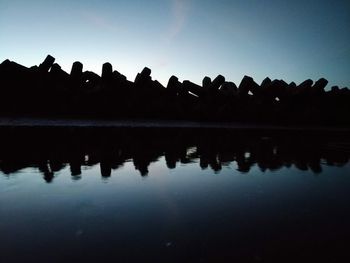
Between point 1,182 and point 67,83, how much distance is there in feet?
22.0

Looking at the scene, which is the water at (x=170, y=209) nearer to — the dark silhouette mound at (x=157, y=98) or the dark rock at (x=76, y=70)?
the dark silhouette mound at (x=157, y=98)

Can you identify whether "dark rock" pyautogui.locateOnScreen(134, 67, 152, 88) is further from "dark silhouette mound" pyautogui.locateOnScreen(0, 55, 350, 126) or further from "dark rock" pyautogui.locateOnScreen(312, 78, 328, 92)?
"dark rock" pyautogui.locateOnScreen(312, 78, 328, 92)

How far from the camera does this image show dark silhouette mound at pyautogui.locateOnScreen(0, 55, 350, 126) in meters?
8.34

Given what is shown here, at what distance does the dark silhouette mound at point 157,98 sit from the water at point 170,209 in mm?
4920

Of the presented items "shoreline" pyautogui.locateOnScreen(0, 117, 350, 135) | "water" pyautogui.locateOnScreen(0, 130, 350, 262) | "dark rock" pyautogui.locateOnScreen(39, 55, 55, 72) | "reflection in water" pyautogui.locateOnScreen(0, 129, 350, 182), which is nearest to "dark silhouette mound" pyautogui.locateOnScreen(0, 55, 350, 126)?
"dark rock" pyautogui.locateOnScreen(39, 55, 55, 72)

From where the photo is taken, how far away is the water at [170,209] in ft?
4.78

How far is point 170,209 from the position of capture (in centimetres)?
208

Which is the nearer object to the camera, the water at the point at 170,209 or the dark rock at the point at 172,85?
the water at the point at 170,209

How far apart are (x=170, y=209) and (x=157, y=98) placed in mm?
7977

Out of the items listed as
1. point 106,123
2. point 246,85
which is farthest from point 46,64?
point 246,85

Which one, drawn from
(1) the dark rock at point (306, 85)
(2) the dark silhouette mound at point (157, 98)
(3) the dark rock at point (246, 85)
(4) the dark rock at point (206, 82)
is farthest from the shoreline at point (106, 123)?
(1) the dark rock at point (306, 85)

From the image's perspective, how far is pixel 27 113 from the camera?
835cm

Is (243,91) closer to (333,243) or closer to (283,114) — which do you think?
(283,114)

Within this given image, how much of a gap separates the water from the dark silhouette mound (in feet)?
16.1
